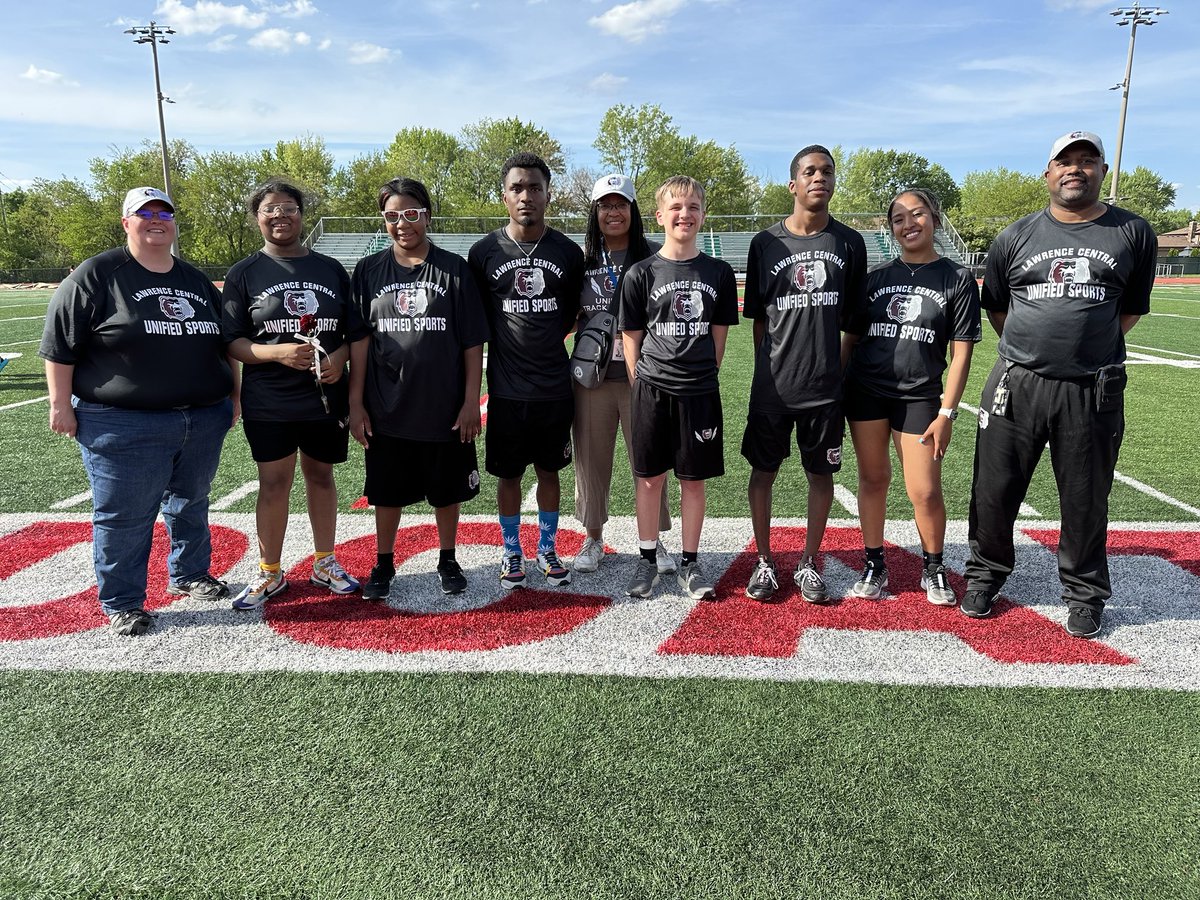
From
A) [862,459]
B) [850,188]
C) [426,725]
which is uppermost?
[850,188]

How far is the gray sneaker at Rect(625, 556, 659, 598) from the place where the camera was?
3.64 m

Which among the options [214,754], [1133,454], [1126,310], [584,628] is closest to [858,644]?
[584,628]

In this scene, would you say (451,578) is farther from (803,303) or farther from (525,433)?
(803,303)

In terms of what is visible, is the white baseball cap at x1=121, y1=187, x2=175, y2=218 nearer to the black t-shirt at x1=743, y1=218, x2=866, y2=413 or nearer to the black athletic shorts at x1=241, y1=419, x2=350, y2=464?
the black athletic shorts at x1=241, y1=419, x2=350, y2=464

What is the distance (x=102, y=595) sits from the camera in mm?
3275

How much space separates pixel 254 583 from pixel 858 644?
2.70 m

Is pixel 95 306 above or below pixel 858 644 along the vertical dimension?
above

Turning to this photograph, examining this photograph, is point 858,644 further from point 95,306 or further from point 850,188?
point 850,188

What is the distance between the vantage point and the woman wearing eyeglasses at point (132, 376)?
3131 mm

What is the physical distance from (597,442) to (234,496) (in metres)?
2.79

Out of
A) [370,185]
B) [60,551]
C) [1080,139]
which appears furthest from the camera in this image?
[370,185]

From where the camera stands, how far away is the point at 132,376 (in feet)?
10.5

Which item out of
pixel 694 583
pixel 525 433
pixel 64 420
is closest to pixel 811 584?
pixel 694 583

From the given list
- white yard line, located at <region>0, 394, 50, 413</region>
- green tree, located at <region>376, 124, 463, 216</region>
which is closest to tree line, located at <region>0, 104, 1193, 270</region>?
green tree, located at <region>376, 124, 463, 216</region>
